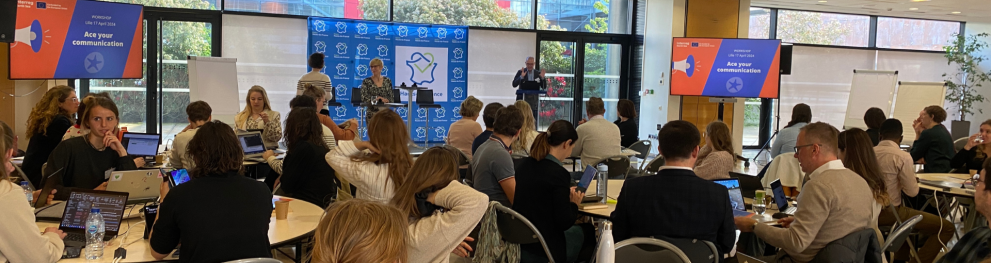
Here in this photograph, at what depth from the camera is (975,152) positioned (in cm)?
593

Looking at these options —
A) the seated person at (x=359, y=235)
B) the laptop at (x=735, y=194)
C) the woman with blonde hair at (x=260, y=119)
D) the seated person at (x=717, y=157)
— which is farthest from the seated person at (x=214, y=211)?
the woman with blonde hair at (x=260, y=119)

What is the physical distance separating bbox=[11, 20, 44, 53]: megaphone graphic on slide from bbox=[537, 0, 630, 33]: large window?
6.92m

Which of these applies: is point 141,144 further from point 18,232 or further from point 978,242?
point 978,242

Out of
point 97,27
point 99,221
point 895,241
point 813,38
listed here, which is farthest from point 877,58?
point 99,221

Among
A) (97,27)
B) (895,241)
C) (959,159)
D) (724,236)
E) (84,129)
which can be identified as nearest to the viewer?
→ (724,236)

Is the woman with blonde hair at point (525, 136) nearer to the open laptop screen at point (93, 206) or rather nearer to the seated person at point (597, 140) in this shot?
the seated person at point (597, 140)

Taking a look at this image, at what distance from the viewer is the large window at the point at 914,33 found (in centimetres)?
1362

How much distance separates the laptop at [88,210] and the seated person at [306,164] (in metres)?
1.24

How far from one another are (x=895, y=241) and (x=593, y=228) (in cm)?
148

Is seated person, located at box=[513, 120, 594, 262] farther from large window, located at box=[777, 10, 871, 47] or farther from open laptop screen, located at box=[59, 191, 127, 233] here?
large window, located at box=[777, 10, 871, 47]

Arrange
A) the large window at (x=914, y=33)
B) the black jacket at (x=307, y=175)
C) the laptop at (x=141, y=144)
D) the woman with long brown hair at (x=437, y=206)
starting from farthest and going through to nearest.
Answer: the large window at (x=914, y=33) < the laptop at (x=141, y=144) < the black jacket at (x=307, y=175) < the woman with long brown hair at (x=437, y=206)

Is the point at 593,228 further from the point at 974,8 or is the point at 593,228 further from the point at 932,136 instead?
the point at 974,8

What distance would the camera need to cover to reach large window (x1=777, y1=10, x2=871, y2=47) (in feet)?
42.5

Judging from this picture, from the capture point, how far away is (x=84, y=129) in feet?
14.3
